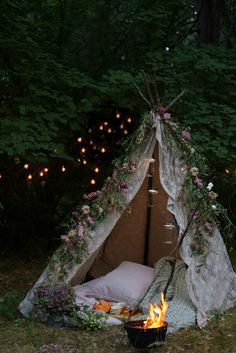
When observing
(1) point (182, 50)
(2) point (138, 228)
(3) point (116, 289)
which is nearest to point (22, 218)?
(2) point (138, 228)

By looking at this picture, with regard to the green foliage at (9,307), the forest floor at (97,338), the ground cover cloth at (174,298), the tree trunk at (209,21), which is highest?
the tree trunk at (209,21)

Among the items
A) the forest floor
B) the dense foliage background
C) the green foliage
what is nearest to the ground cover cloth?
the forest floor

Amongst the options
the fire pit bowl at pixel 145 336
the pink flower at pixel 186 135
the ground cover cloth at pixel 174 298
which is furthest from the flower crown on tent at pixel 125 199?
the fire pit bowl at pixel 145 336

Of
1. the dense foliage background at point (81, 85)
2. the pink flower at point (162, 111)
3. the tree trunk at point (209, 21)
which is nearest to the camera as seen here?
the pink flower at point (162, 111)

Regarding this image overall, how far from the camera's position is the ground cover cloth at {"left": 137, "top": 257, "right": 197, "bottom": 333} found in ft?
16.5

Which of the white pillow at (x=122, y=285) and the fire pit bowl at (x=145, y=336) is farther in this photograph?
the white pillow at (x=122, y=285)

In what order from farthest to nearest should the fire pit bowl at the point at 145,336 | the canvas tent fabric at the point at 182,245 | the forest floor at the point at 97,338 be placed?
the canvas tent fabric at the point at 182,245
the forest floor at the point at 97,338
the fire pit bowl at the point at 145,336

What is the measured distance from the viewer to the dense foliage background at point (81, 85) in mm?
6289

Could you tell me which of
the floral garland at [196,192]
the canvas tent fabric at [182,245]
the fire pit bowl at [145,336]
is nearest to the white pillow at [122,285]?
the canvas tent fabric at [182,245]

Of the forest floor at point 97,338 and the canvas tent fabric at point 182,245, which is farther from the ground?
the canvas tent fabric at point 182,245

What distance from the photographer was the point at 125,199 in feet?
17.9

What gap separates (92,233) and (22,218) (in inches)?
121

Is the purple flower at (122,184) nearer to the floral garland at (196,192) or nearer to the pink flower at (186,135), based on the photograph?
the floral garland at (196,192)

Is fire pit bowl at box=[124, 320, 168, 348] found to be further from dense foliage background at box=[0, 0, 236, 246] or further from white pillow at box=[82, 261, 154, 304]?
dense foliage background at box=[0, 0, 236, 246]
